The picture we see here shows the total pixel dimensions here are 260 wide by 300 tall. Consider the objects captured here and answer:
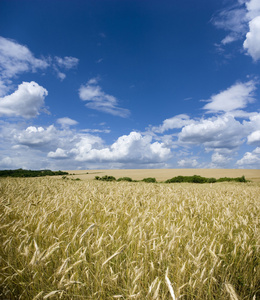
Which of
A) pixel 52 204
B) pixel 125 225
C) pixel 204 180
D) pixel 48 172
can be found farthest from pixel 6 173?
pixel 125 225

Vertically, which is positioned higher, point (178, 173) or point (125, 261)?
point (178, 173)

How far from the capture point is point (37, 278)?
5.90 ft

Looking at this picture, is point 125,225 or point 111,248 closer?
point 111,248

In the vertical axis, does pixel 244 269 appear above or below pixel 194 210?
below

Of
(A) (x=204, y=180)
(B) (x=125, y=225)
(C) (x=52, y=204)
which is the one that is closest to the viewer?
(B) (x=125, y=225)

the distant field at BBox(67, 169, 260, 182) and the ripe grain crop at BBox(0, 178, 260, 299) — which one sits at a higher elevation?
the distant field at BBox(67, 169, 260, 182)

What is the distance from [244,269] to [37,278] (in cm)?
217

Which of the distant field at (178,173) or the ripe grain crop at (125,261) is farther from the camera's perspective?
the distant field at (178,173)

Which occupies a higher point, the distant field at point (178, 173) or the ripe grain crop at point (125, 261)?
the distant field at point (178, 173)

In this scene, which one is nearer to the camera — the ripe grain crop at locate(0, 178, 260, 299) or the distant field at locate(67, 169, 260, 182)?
the ripe grain crop at locate(0, 178, 260, 299)

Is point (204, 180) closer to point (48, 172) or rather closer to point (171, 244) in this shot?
point (171, 244)

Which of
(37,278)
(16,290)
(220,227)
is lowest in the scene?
(16,290)

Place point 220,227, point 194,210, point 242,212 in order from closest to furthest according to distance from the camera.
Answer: point 220,227, point 194,210, point 242,212

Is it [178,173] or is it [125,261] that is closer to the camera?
[125,261]
